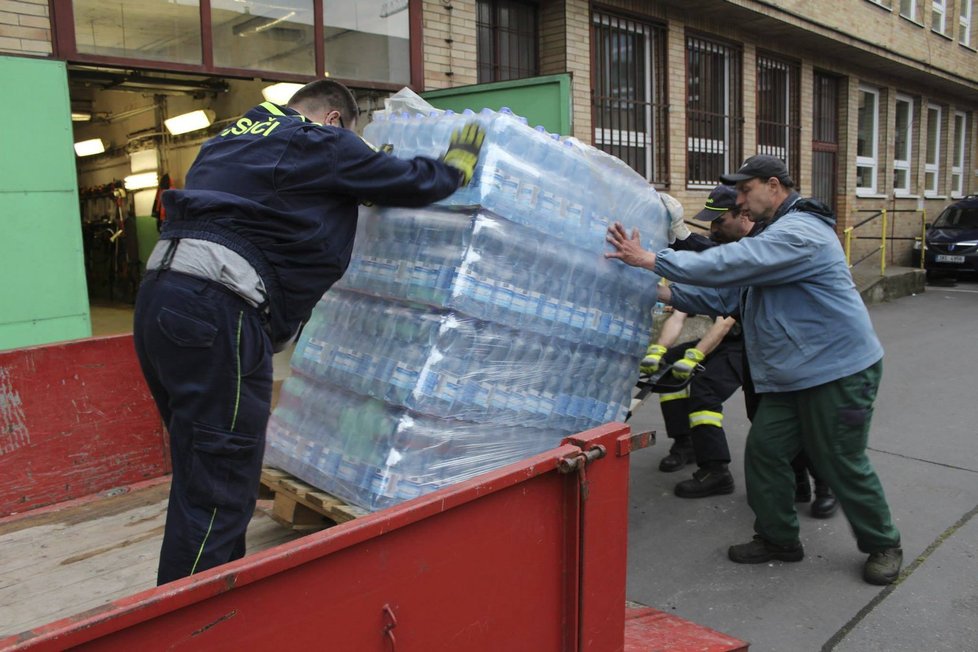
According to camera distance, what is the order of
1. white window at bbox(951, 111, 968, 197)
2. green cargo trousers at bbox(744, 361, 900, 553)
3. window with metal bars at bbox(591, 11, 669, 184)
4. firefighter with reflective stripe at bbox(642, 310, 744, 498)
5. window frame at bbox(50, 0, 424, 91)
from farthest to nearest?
1. white window at bbox(951, 111, 968, 197)
2. window with metal bars at bbox(591, 11, 669, 184)
3. window frame at bbox(50, 0, 424, 91)
4. firefighter with reflective stripe at bbox(642, 310, 744, 498)
5. green cargo trousers at bbox(744, 361, 900, 553)

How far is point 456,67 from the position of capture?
8.16 meters

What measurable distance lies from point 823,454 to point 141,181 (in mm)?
11637

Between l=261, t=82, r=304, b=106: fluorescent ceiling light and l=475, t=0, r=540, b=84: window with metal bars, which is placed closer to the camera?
l=261, t=82, r=304, b=106: fluorescent ceiling light

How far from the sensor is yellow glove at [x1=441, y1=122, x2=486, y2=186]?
2.66 meters

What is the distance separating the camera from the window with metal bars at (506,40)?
8953 millimetres

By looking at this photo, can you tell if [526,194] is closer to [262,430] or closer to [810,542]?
[262,430]

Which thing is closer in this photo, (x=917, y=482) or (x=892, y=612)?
(x=892, y=612)

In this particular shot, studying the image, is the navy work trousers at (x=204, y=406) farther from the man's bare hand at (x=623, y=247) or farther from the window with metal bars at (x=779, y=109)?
the window with metal bars at (x=779, y=109)

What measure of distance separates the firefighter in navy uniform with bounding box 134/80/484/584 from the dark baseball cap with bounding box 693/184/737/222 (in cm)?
237

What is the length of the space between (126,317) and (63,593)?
31.9 feet

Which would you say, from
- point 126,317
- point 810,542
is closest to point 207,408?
point 810,542

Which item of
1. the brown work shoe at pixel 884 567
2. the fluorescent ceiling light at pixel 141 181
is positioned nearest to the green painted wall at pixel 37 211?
the brown work shoe at pixel 884 567

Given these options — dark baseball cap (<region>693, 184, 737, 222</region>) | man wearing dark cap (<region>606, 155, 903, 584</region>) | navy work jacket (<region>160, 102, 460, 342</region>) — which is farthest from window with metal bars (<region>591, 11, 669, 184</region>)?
navy work jacket (<region>160, 102, 460, 342</region>)

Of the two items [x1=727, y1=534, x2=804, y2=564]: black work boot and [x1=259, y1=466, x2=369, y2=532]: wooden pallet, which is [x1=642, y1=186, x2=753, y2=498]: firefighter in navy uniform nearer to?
[x1=727, y1=534, x2=804, y2=564]: black work boot
